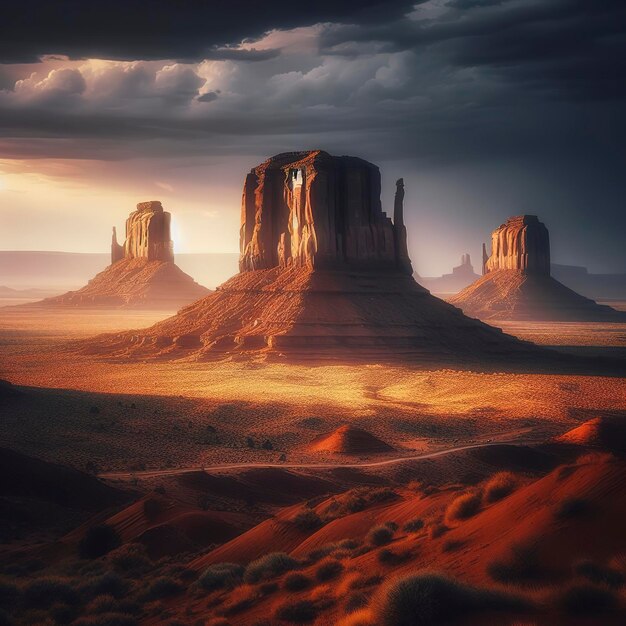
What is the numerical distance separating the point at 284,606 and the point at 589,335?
10866 centimetres

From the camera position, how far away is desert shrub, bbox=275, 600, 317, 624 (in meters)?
12.1

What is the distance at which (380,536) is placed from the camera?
49.2ft

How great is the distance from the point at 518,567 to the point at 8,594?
32.9 ft

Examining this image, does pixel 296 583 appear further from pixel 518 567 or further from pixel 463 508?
pixel 518 567

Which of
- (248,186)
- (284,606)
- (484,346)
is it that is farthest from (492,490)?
(248,186)

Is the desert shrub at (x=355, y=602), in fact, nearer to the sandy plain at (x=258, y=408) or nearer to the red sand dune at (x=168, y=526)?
the red sand dune at (x=168, y=526)

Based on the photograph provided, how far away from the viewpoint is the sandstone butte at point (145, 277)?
16838 cm

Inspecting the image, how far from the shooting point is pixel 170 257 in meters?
177

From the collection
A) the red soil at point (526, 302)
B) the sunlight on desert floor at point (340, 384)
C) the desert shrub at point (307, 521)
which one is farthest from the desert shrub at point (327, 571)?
the red soil at point (526, 302)

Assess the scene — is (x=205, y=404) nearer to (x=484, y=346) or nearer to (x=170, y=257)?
(x=484, y=346)

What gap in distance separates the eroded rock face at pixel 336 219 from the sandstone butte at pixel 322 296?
10 centimetres

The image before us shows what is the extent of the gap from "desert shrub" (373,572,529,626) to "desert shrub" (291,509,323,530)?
777 centimetres

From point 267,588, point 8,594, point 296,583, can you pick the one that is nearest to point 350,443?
point 8,594

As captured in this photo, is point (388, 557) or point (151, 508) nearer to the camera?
point (388, 557)
